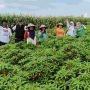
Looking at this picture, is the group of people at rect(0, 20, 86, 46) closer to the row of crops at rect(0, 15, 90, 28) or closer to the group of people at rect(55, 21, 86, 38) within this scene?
the group of people at rect(55, 21, 86, 38)

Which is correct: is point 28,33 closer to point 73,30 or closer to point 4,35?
point 4,35

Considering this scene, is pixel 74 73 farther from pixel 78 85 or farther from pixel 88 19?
pixel 88 19

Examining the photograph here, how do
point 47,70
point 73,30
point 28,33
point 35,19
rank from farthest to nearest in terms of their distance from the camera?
point 35,19 → point 73,30 → point 28,33 → point 47,70

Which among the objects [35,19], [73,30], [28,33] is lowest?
[35,19]

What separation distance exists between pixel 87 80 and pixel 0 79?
1941mm

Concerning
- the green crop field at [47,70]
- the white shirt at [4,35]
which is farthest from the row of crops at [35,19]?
the green crop field at [47,70]

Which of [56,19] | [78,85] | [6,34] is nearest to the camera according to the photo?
[78,85]

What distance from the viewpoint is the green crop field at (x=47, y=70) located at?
320 inches

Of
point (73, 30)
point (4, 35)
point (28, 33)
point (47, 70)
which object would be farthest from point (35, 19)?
point (47, 70)

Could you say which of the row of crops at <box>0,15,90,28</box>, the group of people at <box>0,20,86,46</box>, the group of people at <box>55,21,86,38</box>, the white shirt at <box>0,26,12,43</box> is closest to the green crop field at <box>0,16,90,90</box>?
the group of people at <box>0,20,86,46</box>

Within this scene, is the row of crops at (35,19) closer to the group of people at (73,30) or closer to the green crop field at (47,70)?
the group of people at (73,30)

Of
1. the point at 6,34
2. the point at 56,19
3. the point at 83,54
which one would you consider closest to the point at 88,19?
the point at 56,19

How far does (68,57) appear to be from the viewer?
10.5m

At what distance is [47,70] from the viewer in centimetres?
908
